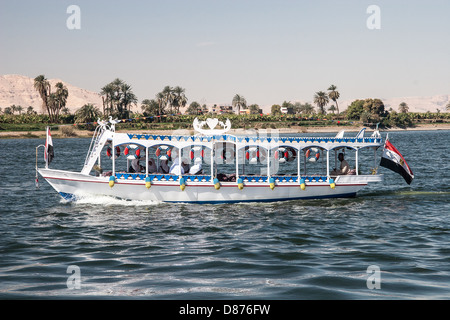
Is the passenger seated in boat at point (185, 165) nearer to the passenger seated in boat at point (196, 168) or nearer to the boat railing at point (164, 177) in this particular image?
the passenger seated in boat at point (196, 168)

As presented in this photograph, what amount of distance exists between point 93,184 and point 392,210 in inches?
534

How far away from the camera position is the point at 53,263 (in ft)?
46.8

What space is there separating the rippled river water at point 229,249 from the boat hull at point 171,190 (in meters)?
0.42

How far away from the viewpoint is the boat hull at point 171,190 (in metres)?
22.3

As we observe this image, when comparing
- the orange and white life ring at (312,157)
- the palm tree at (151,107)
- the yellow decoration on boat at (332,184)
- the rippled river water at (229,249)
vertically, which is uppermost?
the palm tree at (151,107)

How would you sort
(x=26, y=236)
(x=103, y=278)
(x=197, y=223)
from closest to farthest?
1. (x=103, y=278)
2. (x=26, y=236)
3. (x=197, y=223)

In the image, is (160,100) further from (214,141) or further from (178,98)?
(214,141)

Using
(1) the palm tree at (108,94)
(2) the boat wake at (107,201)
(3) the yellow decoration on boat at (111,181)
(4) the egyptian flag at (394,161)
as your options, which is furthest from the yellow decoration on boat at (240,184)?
(1) the palm tree at (108,94)

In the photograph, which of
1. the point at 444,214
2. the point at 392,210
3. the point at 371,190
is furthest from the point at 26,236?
the point at 371,190

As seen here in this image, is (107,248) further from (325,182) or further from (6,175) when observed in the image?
(6,175)

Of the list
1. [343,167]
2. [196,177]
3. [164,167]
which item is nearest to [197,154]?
[164,167]

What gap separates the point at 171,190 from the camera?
2270cm

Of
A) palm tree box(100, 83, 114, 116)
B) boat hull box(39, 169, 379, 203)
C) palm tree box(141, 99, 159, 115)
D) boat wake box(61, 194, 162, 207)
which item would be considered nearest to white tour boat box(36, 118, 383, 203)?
boat hull box(39, 169, 379, 203)

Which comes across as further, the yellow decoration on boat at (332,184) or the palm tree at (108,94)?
the palm tree at (108,94)
